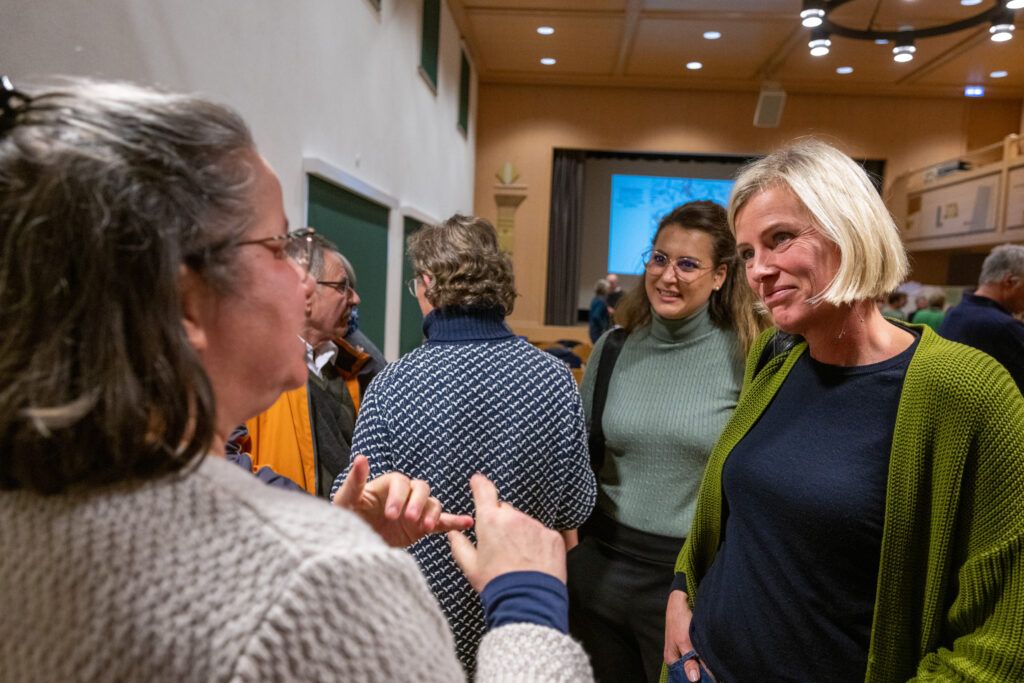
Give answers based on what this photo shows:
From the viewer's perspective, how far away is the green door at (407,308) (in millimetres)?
5270

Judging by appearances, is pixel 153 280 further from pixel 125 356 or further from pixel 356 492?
pixel 356 492

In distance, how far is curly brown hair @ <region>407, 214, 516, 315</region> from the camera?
165 centimetres

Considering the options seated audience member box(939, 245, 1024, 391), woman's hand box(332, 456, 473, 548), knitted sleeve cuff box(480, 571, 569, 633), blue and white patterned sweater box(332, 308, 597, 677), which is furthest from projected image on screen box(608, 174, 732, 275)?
knitted sleeve cuff box(480, 571, 569, 633)

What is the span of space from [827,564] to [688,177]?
9.45m

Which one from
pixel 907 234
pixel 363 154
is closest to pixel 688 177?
pixel 907 234

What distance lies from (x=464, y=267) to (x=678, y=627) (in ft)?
3.15

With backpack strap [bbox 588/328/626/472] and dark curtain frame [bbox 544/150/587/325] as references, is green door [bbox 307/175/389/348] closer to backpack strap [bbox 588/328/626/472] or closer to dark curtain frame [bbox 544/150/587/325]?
backpack strap [bbox 588/328/626/472]

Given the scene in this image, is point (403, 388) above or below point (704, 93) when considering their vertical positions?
below

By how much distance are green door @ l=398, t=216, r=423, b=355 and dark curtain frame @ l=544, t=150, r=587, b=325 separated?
13.6 feet

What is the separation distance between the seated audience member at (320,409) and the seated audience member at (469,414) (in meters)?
0.32

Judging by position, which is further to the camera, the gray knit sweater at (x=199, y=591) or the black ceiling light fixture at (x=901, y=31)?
the black ceiling light fixture at (x=901, y=31)

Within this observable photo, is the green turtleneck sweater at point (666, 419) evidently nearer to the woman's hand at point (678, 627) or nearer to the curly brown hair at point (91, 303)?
the woman's hand at point (678, 627)

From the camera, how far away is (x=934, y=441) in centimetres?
106

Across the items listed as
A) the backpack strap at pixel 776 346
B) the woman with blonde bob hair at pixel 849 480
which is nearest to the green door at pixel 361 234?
the backpack strap at pixel 776 346
